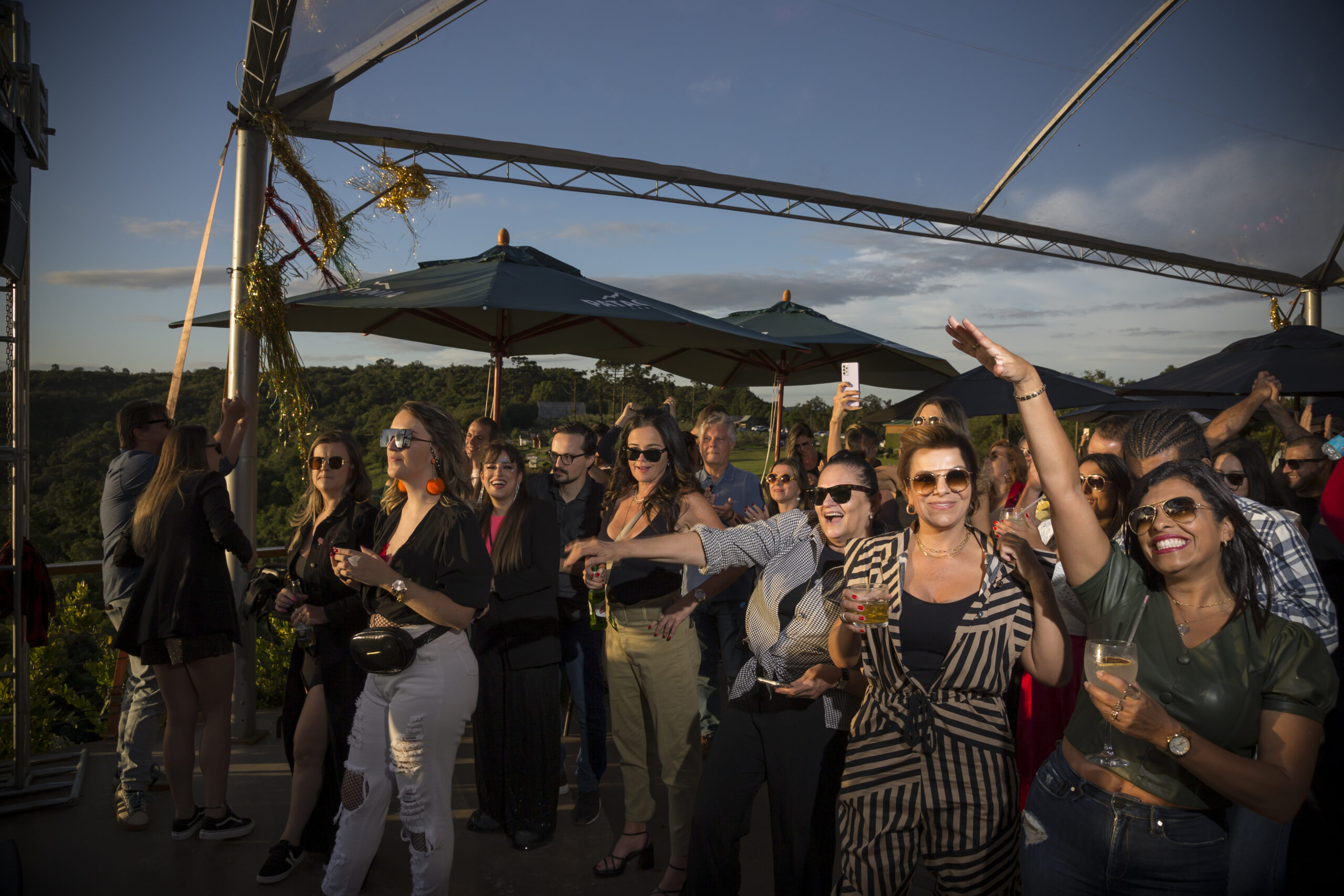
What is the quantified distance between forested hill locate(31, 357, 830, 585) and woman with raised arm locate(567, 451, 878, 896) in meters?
1.85

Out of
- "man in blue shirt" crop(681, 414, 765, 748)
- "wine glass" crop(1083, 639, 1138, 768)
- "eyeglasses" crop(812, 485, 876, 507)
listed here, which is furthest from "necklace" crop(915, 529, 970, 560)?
"man in blue shirt" crop(681, 414, 765, 748)

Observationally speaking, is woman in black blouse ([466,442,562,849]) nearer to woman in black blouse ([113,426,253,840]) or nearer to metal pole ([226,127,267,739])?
woman in black blouse ([113,426,253,840])

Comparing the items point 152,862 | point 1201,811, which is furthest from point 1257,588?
point 152,862

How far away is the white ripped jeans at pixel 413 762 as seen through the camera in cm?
286

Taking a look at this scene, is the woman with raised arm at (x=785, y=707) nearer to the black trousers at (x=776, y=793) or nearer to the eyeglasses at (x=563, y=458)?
the black trousers at (x=776, y=793)

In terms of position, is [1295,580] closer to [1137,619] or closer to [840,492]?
[1137,619]

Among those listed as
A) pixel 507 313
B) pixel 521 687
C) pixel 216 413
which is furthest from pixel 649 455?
pixel 216 413

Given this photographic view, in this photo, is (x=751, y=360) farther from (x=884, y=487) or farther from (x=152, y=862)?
(x=152, y=862)

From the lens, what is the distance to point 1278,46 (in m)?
7.10

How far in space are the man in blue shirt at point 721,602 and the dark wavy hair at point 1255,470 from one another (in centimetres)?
254

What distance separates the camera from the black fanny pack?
2.76 m

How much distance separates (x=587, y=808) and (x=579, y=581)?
127 cm

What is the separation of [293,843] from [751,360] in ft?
20.9

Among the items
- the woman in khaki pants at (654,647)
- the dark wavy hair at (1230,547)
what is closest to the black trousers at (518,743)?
the woman in khaki pants at (654,647)
